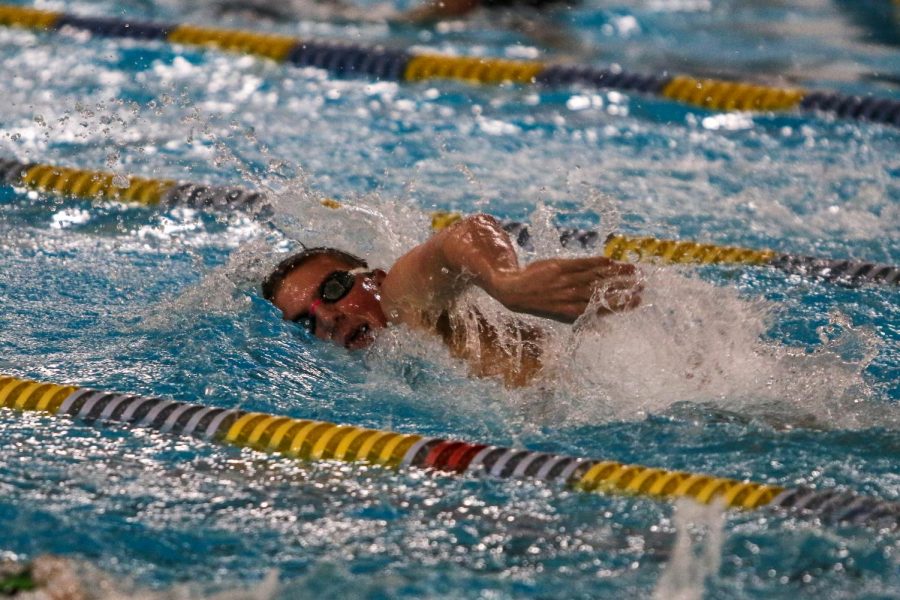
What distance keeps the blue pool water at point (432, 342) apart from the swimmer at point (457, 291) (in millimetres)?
72

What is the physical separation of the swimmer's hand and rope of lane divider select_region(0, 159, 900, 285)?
3.32 feet

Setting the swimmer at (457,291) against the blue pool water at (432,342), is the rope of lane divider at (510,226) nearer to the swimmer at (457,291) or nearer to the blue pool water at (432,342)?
the blue pool water at (432,342)

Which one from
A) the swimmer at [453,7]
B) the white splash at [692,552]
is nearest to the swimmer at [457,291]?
the white splash at [692,552]

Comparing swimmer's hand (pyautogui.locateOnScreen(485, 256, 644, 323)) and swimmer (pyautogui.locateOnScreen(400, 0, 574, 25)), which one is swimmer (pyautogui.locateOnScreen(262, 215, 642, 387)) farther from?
swimmer (pyautogui.locateOnScreen(400, 0, 574, 25))

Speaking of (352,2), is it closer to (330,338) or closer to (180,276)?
(180,276)

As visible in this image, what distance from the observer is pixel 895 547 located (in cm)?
227

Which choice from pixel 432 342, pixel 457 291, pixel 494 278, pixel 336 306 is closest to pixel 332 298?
pixel 336 306

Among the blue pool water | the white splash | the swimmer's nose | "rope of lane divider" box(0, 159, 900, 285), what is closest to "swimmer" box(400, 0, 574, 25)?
the blue pool water

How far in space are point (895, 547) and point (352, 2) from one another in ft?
21.1

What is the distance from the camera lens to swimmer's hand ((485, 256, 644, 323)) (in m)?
2.45

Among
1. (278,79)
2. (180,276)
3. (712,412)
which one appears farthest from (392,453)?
(278,79)

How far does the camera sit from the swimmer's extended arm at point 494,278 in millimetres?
2467

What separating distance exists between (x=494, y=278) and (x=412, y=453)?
1.43 feet

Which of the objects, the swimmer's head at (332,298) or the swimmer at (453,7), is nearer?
the swimmer's head at (332,298)
